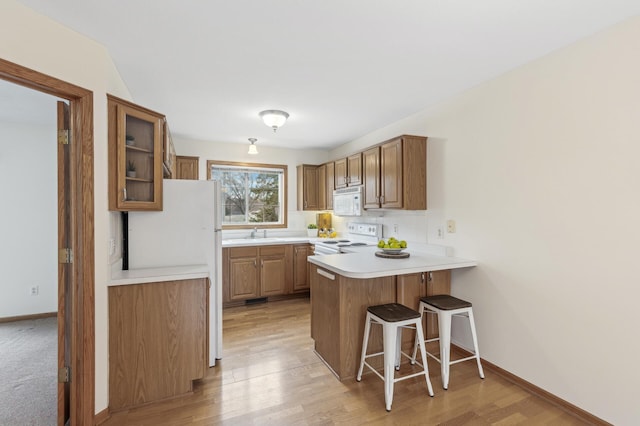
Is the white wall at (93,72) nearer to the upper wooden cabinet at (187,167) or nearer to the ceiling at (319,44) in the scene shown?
the ceiling at (319,44)

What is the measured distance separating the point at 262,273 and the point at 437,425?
2876 millimetres

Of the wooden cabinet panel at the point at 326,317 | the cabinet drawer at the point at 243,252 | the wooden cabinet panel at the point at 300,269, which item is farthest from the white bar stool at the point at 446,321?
the cabinet drawer at the point at 243,252

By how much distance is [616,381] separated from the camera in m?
1.75

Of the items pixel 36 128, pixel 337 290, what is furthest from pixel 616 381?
pixel 36 128

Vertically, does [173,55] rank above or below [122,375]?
above

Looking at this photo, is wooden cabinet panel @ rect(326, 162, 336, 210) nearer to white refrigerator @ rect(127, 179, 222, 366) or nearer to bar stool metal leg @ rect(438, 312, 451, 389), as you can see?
white refrigerator @ rect(127, 179, 222, 366)

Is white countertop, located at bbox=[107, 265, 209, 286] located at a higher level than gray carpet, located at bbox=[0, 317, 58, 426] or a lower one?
higher

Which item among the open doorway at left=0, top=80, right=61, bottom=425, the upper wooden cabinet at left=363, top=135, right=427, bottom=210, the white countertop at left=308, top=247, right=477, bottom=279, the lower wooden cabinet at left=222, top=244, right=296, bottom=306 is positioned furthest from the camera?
the lower wooden cabinet at left=222, top=244, right=296, bottom=306

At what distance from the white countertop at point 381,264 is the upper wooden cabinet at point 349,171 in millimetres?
1330

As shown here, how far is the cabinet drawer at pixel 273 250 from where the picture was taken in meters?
4.23

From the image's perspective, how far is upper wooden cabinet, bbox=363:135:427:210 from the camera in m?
3.07

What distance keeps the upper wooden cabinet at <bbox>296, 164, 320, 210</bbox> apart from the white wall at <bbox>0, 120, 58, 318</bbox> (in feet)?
10.7

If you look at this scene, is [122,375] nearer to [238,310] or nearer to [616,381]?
[238,310]

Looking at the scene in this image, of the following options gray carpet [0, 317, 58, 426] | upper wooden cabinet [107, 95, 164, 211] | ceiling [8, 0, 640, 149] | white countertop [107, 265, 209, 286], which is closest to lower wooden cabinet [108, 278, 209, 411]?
white countertop [107, 265, 209, 286]
